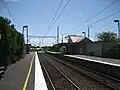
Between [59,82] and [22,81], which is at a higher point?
[22,81]

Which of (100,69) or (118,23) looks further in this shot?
(118,23)

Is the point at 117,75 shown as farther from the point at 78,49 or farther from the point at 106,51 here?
the point at 78,49

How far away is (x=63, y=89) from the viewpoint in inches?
500

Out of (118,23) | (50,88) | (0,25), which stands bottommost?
(50,88)

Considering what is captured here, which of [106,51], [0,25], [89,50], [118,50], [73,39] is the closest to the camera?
[0,25]

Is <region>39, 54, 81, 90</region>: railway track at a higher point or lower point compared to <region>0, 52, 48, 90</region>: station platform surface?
lower

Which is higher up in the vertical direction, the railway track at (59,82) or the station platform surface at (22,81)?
the station platform surface at (22,81)

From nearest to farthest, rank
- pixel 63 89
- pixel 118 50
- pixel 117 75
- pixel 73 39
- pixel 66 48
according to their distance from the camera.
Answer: pixel 63 89
pixel 117 75
pixel 118 50
pixel 66 48
pixel 73 39

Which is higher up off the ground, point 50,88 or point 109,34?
point 109,34

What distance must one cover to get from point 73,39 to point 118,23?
1677 inches

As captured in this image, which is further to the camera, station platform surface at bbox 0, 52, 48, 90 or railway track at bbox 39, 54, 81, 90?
railway track at bbox 39, 54, 81, 90

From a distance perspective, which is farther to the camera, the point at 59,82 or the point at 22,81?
the point at 59,82

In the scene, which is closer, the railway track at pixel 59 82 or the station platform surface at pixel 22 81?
the station platform surface at pixel 22 81

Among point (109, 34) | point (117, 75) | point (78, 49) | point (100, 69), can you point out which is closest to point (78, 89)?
point (117, 75)
